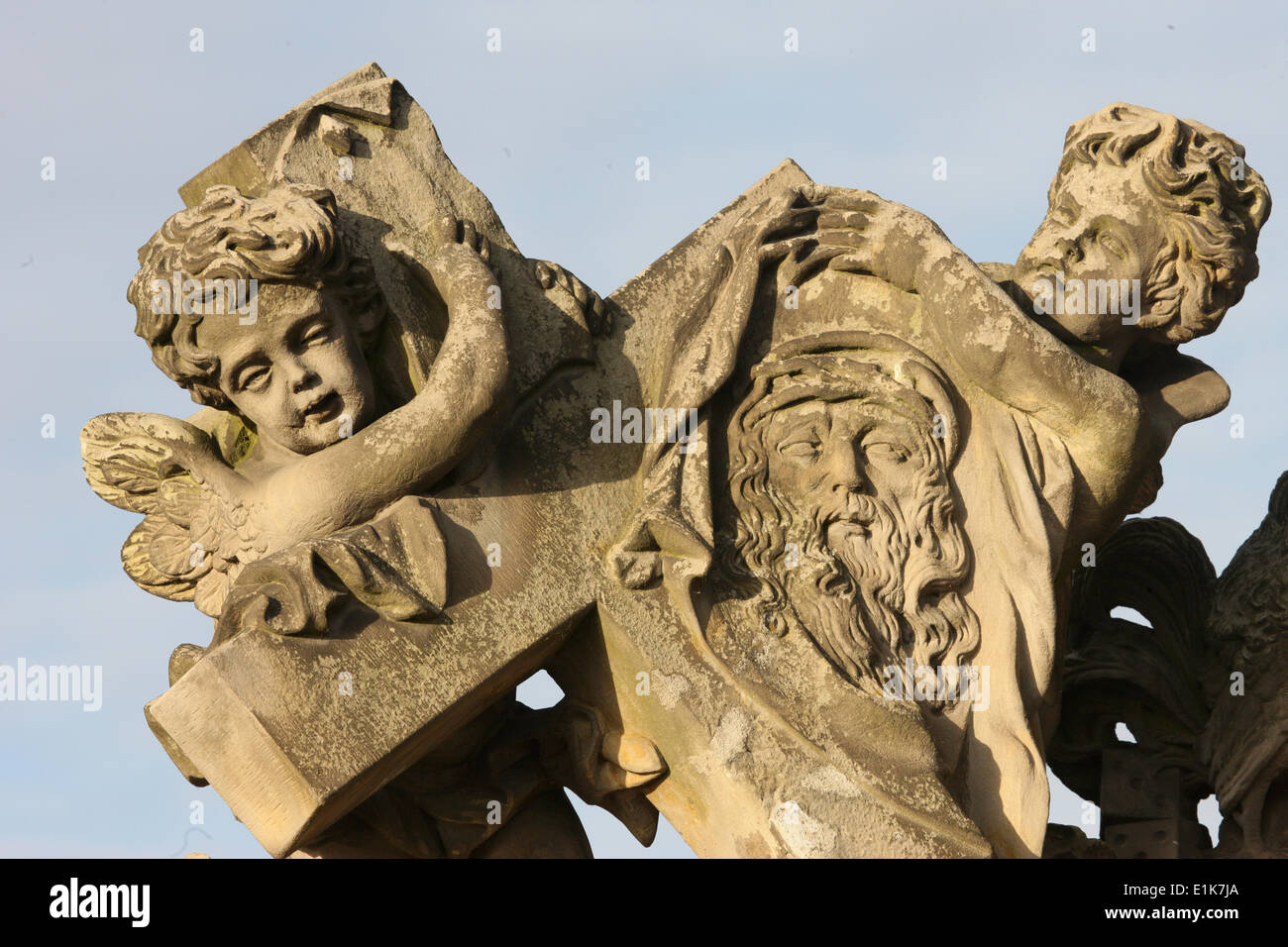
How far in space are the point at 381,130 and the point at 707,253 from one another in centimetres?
114

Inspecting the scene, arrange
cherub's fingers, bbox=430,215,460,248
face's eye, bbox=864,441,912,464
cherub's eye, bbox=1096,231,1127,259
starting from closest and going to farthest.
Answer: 1. cherub's fingers, bbox=430,215,460,248
2. face's eye, bbox=864,441,912,464
3. cherub's eye, bbox=1096,231,1127,259

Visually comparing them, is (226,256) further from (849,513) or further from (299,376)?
(849,513)

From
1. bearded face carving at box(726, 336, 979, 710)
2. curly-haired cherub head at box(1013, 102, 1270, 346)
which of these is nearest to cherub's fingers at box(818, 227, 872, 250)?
bearded face carving at box(726, 336, 979, 710)

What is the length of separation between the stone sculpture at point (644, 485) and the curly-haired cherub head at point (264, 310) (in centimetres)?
1

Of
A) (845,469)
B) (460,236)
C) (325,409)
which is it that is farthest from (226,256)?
(845,469)

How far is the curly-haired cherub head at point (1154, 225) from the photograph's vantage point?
7.40 m

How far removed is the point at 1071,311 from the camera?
24.4ft

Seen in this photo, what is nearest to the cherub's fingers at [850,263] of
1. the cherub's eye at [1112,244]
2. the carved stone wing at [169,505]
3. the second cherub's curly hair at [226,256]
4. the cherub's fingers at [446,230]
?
the cherub's eye at [1112,244]

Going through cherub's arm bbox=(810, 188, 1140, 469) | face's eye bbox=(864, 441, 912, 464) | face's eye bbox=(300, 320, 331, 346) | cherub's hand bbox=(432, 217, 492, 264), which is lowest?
face's eye bbox=(864, 441, 912, 464)

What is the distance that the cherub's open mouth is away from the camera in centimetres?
668

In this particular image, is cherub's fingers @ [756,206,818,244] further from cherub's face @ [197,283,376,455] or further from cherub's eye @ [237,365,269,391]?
cherub's eye @ [237,365,269,391]

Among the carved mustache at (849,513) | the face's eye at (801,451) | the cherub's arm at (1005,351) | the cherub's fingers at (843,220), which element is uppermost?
the cherub's fingers at (843,220)

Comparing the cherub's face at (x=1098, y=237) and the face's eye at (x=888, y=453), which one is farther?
the cherub's face at (x=1098, y=237)

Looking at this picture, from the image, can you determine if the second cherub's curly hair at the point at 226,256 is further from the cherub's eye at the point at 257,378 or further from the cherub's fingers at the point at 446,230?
the cherub's fingers at the point at 446,230
